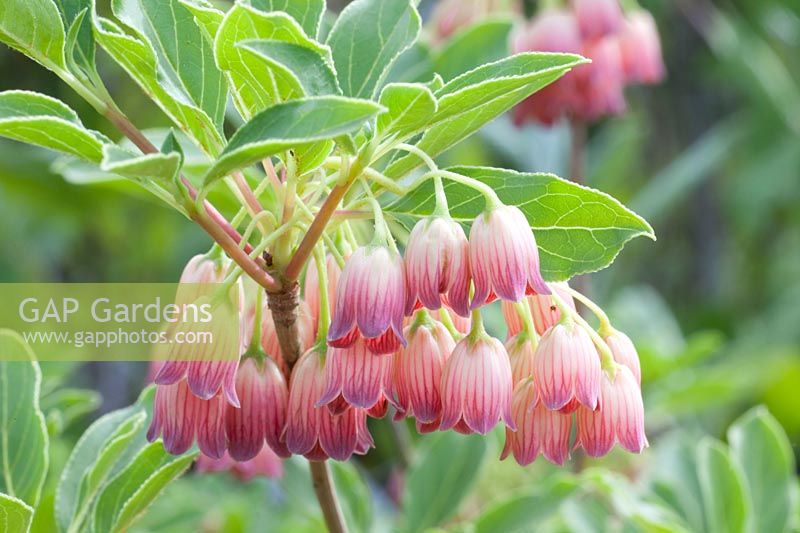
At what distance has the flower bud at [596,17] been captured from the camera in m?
2.42

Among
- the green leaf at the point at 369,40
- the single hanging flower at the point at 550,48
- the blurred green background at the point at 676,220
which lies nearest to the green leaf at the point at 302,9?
the green leaf at the point at 369,40

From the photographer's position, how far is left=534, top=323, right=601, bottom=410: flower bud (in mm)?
976

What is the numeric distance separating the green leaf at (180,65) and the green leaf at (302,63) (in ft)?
0.51

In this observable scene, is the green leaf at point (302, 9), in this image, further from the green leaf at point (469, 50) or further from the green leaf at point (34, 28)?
the green leaf at point (469, 50)

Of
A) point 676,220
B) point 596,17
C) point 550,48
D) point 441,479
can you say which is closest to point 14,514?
point 441,479

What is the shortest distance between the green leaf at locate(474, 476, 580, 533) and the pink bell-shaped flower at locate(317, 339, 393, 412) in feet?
1.69

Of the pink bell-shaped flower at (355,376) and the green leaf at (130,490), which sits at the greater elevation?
the green leaf at (130,490)

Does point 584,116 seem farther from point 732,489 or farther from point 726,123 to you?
point 726,123

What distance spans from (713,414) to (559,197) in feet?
8.09

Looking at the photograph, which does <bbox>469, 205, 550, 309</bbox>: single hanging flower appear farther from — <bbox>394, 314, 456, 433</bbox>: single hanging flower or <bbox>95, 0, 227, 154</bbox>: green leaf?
<bbox>95, 0, 227, 154</bbox>: green leaf

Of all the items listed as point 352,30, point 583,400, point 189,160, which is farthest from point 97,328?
point 583,400

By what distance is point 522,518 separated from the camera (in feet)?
4.64

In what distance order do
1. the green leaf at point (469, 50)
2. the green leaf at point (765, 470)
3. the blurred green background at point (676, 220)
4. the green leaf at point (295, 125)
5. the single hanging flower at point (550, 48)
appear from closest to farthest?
the green leaf at point (295, 125)
the green leaf at point (765, 470)
the green leaf at point (469, 50)
the single hanging flower at point (550, 48)
the blurred green background at point (676, 220)

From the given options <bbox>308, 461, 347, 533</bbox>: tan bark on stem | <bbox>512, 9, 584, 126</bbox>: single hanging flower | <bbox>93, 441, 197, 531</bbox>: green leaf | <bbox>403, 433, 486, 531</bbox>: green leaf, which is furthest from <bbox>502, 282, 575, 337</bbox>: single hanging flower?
<bbox>512, 9, 584, 126</bbox>: single hanging flower
